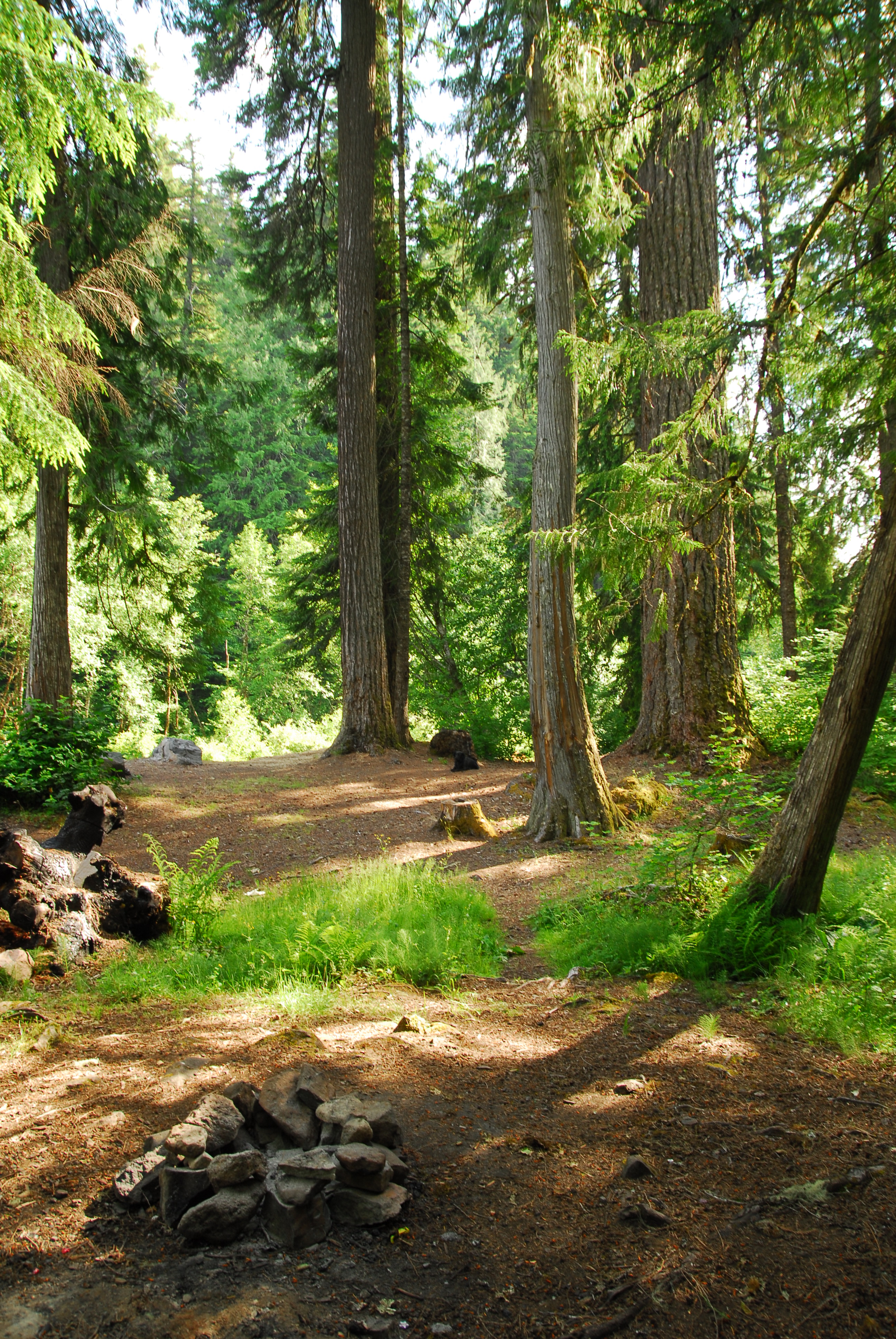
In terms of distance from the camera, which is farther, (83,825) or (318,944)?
(83,825)

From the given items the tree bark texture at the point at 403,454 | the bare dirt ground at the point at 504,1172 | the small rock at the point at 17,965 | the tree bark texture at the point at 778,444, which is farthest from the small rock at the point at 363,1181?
the tree bark texture at the point at 403,454

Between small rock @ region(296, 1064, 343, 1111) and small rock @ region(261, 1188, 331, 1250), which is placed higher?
small rock @ region(296, 1064, 343, 1111)

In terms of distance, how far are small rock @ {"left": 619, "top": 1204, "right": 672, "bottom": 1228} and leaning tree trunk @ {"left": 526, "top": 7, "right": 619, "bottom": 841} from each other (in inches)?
205

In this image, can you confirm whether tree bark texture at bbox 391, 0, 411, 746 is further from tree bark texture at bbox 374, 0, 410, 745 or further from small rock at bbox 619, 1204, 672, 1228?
small rock at bbox 619, 1204, 672, 1228

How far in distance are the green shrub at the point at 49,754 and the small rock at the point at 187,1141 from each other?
20.4 feet

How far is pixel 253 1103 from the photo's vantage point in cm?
264

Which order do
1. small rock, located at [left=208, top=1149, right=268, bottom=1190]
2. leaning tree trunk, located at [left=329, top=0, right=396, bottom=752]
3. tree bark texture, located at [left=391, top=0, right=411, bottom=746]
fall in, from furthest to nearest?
tree bark texture, located at [left=391, top=0, right=411, bottom=746] < leaning tree trunk, located at [left=329, top=0, right=396, bottom=752] < small rock, located at [left=208, top=1149, right=268, bottom=1190]

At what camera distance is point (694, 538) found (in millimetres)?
8836

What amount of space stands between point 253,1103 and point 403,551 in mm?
12474

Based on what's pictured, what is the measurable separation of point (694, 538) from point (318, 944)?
6.39 meters

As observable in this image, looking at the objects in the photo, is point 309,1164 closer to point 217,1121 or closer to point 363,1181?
point 363,1181

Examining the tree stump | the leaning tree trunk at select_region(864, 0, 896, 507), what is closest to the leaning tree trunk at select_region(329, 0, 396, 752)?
the tree stump

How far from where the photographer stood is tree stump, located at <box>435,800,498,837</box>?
8.13m

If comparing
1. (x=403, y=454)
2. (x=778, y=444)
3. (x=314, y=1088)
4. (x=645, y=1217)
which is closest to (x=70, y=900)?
(x=314, y=1088)
